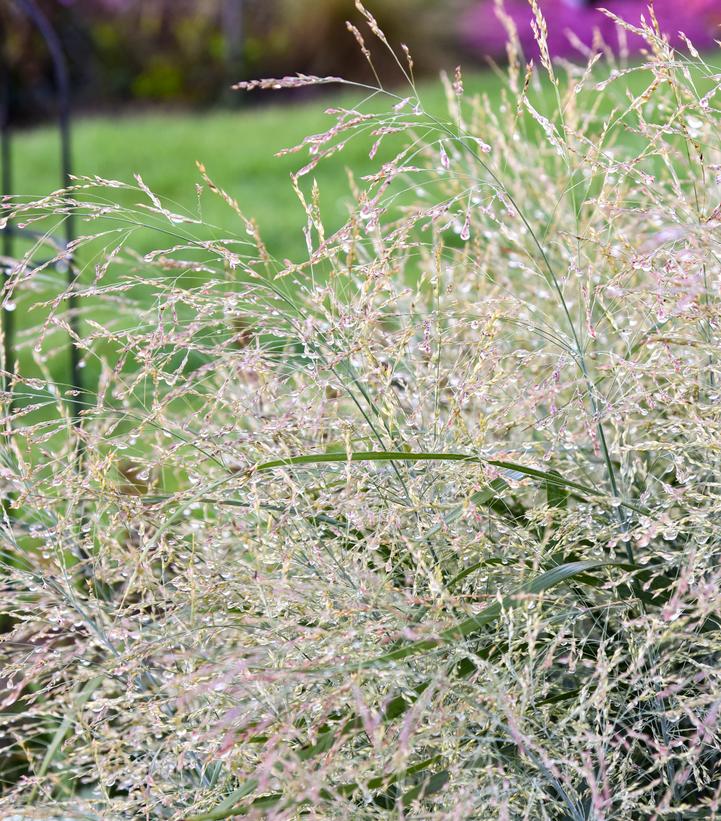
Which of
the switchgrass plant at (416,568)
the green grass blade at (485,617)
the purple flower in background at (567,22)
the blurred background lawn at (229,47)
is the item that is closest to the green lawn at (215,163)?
the blurred background lawn at (229,47)

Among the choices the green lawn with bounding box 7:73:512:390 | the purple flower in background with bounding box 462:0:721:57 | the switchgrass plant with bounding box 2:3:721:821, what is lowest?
the green lawn with bounding box 7:73:512:390

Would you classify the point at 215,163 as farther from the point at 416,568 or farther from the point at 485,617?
the point at 485,617

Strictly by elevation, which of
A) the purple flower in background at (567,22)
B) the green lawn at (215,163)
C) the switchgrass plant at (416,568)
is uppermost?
the switchgrass plant at (416,568)

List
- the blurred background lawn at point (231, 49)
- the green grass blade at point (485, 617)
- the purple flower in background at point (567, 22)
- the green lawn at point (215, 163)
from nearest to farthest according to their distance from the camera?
the green grass blade at point (485, 617), the green lawn at point (215, 163), the blurred background lawn at point (231, 49), the purple flower in background at point (567, 22)

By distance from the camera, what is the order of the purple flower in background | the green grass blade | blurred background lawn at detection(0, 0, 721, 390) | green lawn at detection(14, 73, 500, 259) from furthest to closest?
1. the purple flower in background
2. blurred background lawn at detection(0, 0, 721, 390)
3. green lawn at detection(14, 73, 500, 259)
4. the green grass blade

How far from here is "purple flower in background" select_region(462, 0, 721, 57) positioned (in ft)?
28.9

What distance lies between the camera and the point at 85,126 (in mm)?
7195

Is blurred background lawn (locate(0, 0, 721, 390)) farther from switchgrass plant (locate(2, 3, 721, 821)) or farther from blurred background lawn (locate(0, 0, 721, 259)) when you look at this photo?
switchgrass plant (locate(2, 3, 721, 821))

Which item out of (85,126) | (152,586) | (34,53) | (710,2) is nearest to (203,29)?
(34,53)

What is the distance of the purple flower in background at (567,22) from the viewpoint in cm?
880

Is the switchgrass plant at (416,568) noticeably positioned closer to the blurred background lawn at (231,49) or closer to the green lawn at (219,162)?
the green lawn at (219,162)

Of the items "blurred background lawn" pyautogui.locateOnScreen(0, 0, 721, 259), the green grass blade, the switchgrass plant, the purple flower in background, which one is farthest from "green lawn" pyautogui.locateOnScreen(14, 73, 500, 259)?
the green grass blade

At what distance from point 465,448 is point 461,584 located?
201 millimetres

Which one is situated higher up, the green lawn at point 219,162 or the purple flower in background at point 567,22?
the purple flower in background at point 567,22
